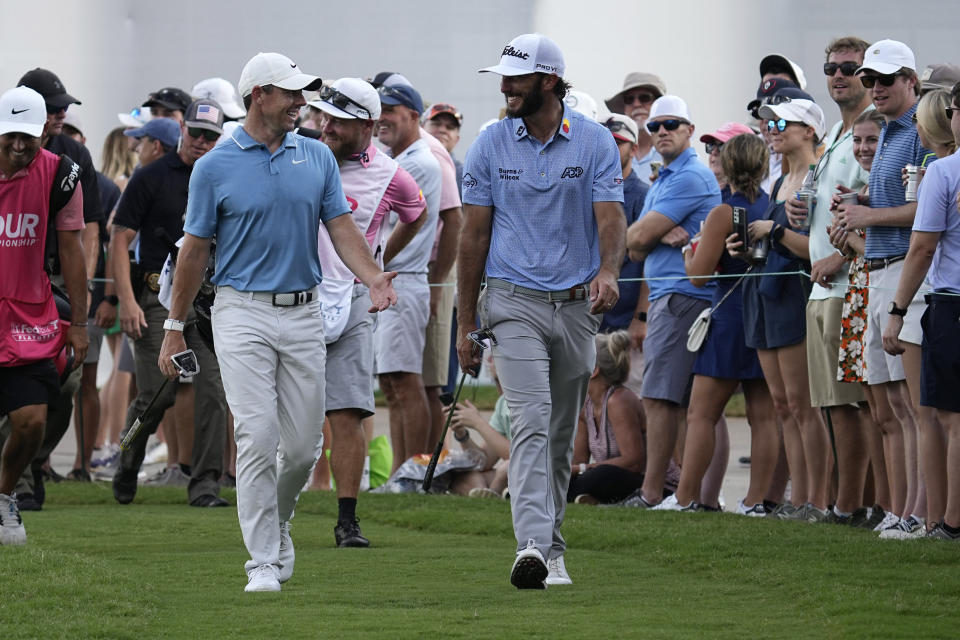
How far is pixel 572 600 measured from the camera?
6652mm

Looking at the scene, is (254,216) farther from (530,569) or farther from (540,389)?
(530,569)

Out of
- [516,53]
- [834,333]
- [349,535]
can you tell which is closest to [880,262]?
[834,333]

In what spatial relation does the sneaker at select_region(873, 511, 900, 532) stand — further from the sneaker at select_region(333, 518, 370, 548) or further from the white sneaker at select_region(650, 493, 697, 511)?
the sneaker at select_region(333, 518, 370, 548)

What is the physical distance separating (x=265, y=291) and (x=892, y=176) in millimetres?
3468

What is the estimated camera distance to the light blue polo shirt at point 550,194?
23.5 ft

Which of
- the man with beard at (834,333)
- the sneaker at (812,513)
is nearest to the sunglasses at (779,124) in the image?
the man with beard at (834,333)

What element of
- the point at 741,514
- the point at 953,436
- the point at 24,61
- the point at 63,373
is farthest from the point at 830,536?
the point at 24,61

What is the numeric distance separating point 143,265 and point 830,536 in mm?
5047

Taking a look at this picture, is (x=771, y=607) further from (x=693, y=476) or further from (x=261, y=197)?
(x=693, y=476)

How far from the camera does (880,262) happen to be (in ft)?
28.5

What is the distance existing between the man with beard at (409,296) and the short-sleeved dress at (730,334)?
2.04 m

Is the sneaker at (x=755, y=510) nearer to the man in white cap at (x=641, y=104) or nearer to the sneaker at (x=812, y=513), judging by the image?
the sneaker at (x=812, y=513)

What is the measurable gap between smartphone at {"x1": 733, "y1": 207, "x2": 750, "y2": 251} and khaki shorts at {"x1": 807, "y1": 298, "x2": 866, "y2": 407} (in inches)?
24.5

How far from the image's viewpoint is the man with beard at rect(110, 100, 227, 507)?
10.8 metres
